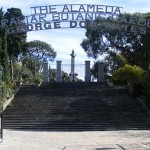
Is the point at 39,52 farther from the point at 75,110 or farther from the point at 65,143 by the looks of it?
the point at 65,143

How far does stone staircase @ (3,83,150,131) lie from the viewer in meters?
29.5

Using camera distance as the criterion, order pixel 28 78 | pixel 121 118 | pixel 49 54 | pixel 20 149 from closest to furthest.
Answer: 1. pixel 20 149
2. pixel 121 118
3. pixel 28 78
4. pixel 49 54

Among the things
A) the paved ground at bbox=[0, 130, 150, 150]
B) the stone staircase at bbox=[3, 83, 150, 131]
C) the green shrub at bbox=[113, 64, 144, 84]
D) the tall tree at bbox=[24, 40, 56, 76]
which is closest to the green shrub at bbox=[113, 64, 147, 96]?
the green shrub at bbox=[113, 64, 144, 84]

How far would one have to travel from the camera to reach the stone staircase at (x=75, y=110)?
29466 mm

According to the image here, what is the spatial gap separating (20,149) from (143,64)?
34.2m

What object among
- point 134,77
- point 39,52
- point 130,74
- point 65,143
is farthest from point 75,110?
point 39,52

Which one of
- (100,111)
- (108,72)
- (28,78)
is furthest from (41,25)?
(28,78)

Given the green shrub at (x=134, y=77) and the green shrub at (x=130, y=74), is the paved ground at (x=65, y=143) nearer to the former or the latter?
the green shrub at (x=134, y=77)

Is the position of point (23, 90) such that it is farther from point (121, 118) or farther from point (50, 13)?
point (50, 13)

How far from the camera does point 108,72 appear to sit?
197 feet

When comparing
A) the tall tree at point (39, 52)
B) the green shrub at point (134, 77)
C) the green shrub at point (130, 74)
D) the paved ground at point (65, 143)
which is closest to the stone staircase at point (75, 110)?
the green shrub at point (134, 77)

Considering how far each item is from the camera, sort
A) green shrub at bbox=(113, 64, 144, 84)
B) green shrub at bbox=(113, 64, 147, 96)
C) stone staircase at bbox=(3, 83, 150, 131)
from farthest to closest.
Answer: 1. green shrub at bbox=(113, 64, 144, 84)
2. green shrub at bbox=(113, 64, 147, 96)
3. stone staircase at bbox=(3, 83, 150, 131)

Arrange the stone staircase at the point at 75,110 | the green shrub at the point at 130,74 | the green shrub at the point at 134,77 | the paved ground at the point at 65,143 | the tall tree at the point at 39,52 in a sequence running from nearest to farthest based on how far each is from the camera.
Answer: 1. the paved ground at the point at 65,143
2. the stone staircase at the point at 75,110
3. the green shrub at the point at 134,77
4. the green shrub at the point at 130,74
5. the tall tree at the point at 39,52

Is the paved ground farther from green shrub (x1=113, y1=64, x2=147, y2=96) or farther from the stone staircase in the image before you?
green shrub (x1=113, y1=64, x2=147, y2=96)
